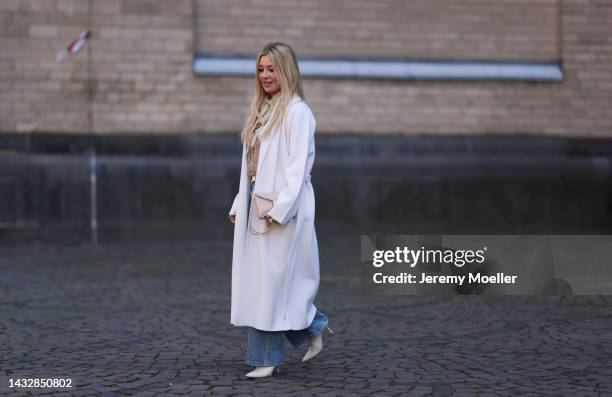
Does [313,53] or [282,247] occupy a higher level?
[313,53]

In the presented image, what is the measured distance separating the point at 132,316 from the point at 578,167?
9339 mm

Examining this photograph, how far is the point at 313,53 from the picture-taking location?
14766 millimetres

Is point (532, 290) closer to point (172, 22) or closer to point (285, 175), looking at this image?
point (285, 175)

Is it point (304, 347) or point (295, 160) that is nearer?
point (295, 160)

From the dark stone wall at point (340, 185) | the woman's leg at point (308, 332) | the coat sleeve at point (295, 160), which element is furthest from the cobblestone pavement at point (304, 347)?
the dark stone wall at point (340, 185)

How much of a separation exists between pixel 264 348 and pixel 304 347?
1.14 metres

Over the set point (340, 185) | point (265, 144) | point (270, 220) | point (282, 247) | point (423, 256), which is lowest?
point (423, 256)

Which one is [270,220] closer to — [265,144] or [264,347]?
[265,144]

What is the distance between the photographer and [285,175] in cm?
526

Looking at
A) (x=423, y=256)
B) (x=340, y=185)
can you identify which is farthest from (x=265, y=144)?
(x=340, y=185)

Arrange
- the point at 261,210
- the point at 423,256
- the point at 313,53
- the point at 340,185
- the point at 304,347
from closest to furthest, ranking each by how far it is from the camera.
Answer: the point at 261,210, the point at 304,347, the point at 423,256, the point at 340,185, the point at 313,53

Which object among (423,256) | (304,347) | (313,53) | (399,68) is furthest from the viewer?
(399,68)

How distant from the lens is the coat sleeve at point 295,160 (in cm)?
512

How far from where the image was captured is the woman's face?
530cm
